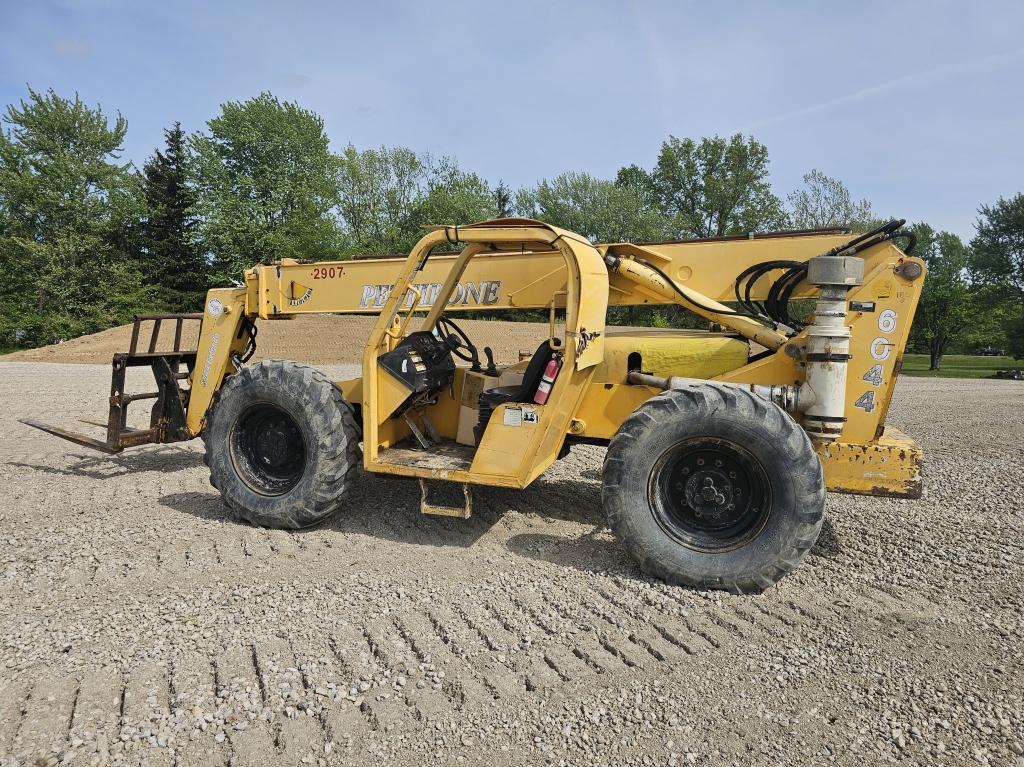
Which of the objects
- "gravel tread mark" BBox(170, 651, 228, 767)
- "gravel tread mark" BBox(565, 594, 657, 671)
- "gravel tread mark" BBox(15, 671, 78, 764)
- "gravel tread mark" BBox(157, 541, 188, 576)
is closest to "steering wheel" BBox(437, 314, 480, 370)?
"gravel tread mark" BBox(157, 541, 188, 576)

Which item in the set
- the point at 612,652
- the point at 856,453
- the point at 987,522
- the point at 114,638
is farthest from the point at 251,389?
the point at 987,522

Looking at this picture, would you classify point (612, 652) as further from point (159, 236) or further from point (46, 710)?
point (159, 236)

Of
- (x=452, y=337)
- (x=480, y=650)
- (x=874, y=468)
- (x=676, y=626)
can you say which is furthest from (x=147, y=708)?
(x=874, y=468)

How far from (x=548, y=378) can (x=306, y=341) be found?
26147mm

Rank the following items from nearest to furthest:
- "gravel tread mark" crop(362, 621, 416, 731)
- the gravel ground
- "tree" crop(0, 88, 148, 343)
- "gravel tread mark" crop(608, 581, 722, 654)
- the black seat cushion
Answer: the gravel ground
"gravel tread mark" crop(362, 621, 416, 731)
"gravel tread mark" crop(608, 581, 722, 654)
the black seat cushion
"tree" crop(0, 88, 148, 343)

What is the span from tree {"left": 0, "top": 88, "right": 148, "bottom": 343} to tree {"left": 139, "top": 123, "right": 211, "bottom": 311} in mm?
956

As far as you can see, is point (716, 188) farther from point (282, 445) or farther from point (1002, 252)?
point (282, 445)

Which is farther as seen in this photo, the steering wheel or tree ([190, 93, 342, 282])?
tree ([190, 93, 342, 282])

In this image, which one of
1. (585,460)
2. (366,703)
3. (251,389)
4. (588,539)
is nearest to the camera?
(366,703)

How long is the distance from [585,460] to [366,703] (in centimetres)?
530

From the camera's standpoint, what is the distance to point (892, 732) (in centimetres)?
285

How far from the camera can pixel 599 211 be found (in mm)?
46844

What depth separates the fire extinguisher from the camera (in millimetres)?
4844

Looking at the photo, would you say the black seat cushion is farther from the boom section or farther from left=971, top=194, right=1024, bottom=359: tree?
left=971, top=194, right=1024, bottom=359: tree
